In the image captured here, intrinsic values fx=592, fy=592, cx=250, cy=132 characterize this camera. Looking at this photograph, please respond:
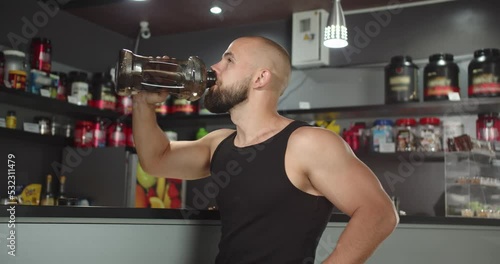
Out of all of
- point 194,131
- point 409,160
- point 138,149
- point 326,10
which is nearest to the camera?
point 138,149

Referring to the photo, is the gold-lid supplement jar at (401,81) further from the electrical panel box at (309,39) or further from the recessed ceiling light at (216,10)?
the recessed ceiling light at (216,10)

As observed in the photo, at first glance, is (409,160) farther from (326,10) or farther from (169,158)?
(169,158)

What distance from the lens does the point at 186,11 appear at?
14.1 feet

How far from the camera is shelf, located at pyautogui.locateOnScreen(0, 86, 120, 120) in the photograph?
363 centimetres

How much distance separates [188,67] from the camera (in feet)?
5.39

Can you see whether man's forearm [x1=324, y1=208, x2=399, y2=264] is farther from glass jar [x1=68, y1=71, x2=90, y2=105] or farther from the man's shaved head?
glass jar [x1=68, y1=71, x2=90, y2=105]

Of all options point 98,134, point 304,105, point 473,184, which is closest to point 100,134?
point 98,134

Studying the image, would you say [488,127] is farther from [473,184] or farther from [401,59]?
[401,59]

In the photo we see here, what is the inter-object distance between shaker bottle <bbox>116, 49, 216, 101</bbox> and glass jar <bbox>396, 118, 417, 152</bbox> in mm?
2394

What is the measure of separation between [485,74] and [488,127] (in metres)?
0.35

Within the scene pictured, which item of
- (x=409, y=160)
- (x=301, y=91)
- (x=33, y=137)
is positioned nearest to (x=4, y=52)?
(x=33, y=137)

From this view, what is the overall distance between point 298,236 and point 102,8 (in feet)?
10.8

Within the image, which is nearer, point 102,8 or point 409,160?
point 409,160

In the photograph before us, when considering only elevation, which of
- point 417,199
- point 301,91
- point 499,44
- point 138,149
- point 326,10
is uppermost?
point 326,10
